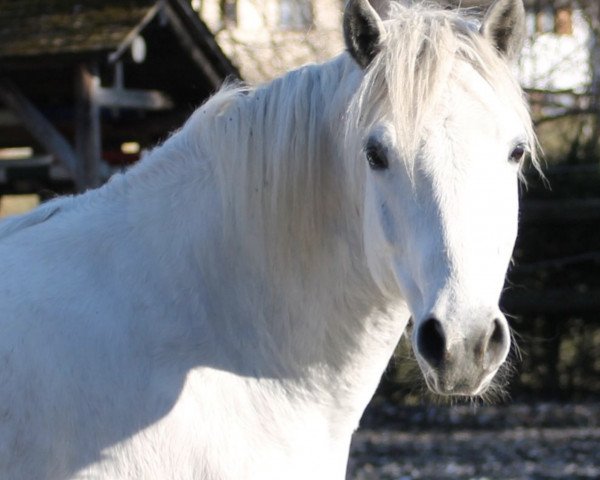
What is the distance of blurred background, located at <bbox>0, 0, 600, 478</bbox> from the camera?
698 centimetres

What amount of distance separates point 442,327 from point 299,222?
61 cm

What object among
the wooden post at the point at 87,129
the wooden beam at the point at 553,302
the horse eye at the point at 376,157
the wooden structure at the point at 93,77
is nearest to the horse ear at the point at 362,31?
the horse eye at the point at 376,157

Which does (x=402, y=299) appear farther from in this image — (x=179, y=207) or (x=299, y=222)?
(x=179, y=207)

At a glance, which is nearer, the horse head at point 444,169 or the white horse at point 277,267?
the horse head at point 444,169

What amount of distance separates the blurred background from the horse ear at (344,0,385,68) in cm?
444

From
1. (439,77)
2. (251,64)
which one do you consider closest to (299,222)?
(439,77)

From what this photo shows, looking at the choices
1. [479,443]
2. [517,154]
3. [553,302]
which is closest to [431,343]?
[517,154]

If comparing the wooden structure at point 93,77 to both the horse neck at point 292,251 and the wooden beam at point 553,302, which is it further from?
the horse neck at point 292,251

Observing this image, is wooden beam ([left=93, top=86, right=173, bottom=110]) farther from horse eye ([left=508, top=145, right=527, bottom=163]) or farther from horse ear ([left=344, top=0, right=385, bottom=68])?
horse eye ([left=508, top=145, right=527, bottom=163])

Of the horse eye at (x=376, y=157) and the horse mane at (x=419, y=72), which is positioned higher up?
the horse mane at (x=419, y=72)

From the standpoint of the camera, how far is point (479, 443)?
7.41 m

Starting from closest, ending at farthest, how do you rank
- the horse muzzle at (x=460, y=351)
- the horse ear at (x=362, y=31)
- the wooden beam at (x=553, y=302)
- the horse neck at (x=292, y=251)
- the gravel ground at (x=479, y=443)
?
the horse muzzle at (x=460, y=351) → the horse ear at (x=362, y=31) → the horse neck at (x=292, y=251) → the gravel ground at (x=479, y=443) → the wooden beam at (x=553, y=302)

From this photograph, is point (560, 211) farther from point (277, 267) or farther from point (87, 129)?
point (277, 267)

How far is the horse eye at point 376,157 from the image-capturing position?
2.28 metres
